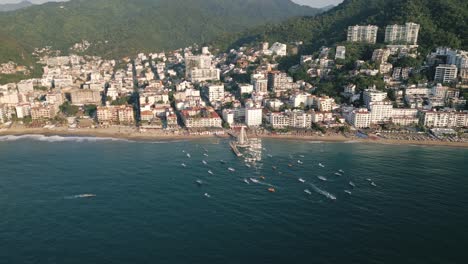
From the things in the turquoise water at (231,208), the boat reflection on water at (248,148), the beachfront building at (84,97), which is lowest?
the turquoise water at (231,208)

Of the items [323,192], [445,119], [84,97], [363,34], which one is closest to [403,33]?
[363,34]

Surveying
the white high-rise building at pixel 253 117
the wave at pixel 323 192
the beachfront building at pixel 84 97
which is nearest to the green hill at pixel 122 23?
the beachfront building at pixel 84 97

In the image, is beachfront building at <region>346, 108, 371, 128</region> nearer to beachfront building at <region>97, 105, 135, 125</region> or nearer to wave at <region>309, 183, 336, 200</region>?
wave at <region>309, 183, 336, 200</region>

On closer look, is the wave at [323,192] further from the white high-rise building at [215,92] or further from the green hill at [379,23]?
the green hill at [379,23]

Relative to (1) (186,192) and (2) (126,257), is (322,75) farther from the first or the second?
(2) (126,257)

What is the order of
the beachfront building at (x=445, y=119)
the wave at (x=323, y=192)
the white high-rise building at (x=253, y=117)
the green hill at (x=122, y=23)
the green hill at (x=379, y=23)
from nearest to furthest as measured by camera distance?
the wave at (x=323, y=192)
the beachfront building at (x=445, y=119)
the white high-rise building at (x=253, y=117)
the green hill at (x=379, y=23)
the green hill at (x=122, y=23)

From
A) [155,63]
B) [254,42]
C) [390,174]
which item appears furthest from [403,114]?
[155,63]

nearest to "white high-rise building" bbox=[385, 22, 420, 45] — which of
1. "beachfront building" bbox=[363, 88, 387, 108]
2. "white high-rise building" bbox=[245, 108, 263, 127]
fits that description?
"beachfront building" bbox=[363, 88, 387, 108]
